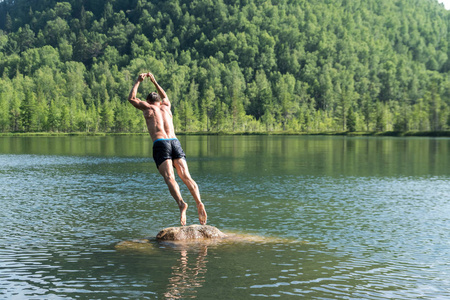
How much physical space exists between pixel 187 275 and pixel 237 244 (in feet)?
13.3

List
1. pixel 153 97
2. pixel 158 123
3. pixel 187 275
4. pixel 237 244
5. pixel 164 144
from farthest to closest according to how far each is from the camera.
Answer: pixel 153 97 → pixel 158 123 → pixel 164 144 → pixel 237 244 → pixel 187 275

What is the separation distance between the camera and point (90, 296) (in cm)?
1231

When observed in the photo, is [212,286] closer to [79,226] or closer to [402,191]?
[79,226]

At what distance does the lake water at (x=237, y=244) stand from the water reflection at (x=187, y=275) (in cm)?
3

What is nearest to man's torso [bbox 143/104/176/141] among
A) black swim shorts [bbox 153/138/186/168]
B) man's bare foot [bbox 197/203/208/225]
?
black swim shorts [bbox 153/138/186/168]

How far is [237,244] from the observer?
17797 millimetres

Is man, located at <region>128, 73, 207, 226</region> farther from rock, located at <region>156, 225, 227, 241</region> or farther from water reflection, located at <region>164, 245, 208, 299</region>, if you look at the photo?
water reflection, located at <region>164, 245, 208, 299</region>

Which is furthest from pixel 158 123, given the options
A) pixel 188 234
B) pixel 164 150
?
pixel 188 234

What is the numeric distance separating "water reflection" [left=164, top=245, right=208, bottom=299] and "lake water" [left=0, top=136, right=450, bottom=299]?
3 cm

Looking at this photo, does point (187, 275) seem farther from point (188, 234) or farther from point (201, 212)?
point (201, 212)

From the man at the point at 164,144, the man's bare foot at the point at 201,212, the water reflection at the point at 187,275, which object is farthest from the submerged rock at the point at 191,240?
the water reflection at the point at 187,275

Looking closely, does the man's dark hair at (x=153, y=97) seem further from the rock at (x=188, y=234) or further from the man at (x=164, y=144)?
the rock at (x=188, y=234)

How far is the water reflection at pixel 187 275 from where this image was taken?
1252 centimetres

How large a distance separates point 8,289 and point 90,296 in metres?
2.23
